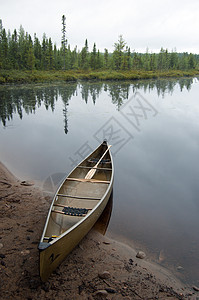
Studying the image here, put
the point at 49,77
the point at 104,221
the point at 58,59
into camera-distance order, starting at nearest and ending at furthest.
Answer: the point at 104,221, the point at 49,77, the point at 58,59

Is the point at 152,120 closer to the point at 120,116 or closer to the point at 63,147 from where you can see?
the point at 120,116

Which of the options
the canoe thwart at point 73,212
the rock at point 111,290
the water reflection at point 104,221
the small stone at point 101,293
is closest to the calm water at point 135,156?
the water reflection at point 104,221

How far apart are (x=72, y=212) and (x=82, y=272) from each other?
4.67 ft

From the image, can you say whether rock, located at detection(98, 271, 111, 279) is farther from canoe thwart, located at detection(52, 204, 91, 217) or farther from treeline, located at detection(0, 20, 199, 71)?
treeline, located at detection(0, 20, 199, 71)

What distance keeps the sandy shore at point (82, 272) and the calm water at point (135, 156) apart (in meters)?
0.54

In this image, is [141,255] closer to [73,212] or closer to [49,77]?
[73,212]

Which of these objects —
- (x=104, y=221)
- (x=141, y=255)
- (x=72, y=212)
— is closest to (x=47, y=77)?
(x=104, y=221)

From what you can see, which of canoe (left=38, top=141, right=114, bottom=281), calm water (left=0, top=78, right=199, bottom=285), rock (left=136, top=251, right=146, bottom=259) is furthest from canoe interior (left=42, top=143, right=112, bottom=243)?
rock (left=136, top=251, right=146, bottom=259)

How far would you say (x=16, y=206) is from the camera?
6.14 m

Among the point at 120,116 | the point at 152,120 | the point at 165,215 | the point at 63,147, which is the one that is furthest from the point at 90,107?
the point at 165,215

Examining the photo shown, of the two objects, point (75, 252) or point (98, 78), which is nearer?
point (75, 252)

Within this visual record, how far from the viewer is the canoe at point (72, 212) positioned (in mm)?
3904

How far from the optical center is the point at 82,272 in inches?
166

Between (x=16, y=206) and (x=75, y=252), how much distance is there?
228cm
